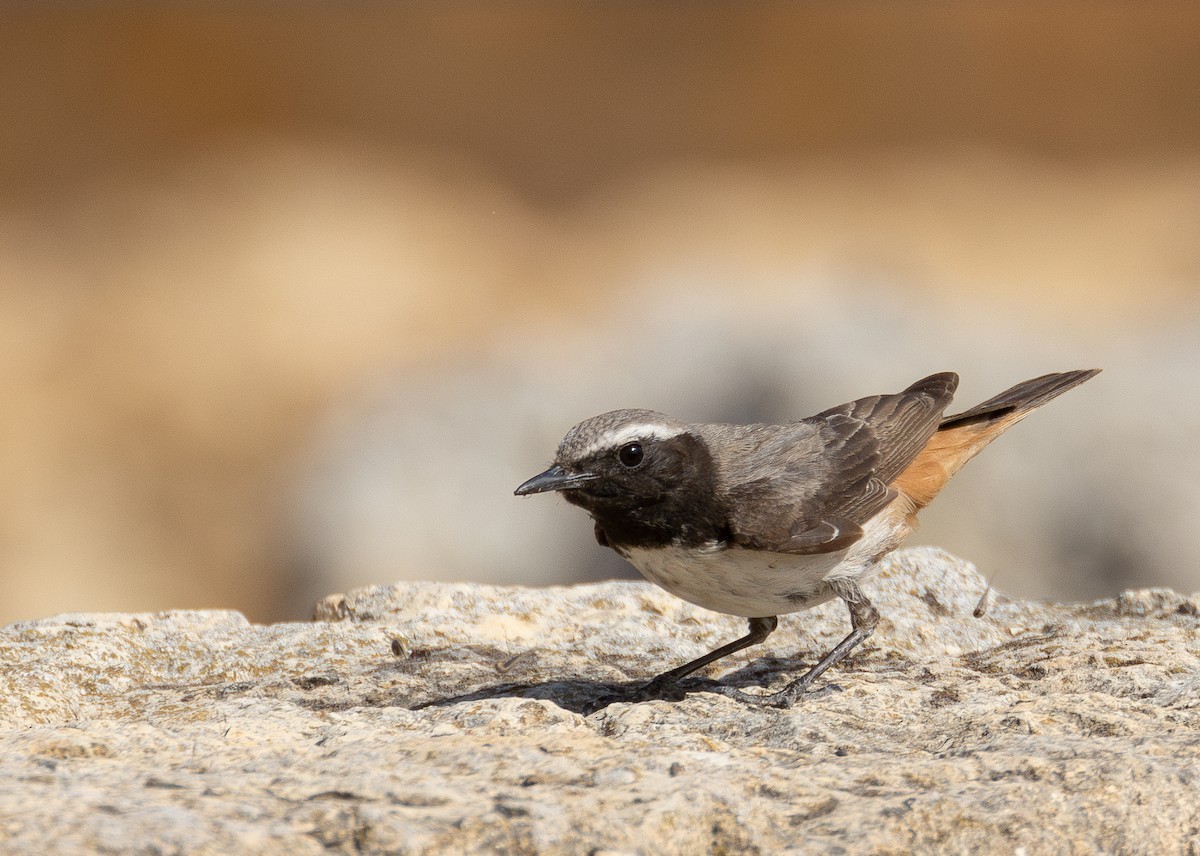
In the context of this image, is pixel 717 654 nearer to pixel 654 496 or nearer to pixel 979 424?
pixel 654 496

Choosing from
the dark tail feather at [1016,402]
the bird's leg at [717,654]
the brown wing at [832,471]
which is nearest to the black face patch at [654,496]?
the brown wing at [832,471]

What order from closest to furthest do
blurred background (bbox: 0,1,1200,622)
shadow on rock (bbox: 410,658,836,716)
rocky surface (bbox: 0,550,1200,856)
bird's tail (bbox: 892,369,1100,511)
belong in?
rocky surface (bbox: 0,550,1200,856), shadow on rock (bbox: 410,658,836,716), bird's tail (bbox: 892,369,1100,511), blurred background (bbox: 0,1,1200,622)

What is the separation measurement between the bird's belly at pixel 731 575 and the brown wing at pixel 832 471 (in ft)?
0.28

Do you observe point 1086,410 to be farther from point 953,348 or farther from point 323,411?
point 323,411

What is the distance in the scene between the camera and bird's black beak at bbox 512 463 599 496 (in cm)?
518

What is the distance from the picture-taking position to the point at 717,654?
5598mm

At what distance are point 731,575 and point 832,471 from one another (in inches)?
35.7

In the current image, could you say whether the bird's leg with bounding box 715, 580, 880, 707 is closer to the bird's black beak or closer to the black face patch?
the black face patch

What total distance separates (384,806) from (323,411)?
10.6m

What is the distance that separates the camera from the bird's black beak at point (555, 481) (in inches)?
204

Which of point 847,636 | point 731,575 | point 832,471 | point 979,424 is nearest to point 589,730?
point 731,575

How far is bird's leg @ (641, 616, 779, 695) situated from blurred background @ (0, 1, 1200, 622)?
4.81 meters

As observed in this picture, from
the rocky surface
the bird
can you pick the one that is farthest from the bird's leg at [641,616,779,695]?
the rocky surface

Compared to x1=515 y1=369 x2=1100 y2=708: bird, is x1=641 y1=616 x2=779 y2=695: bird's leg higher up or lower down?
lower down
